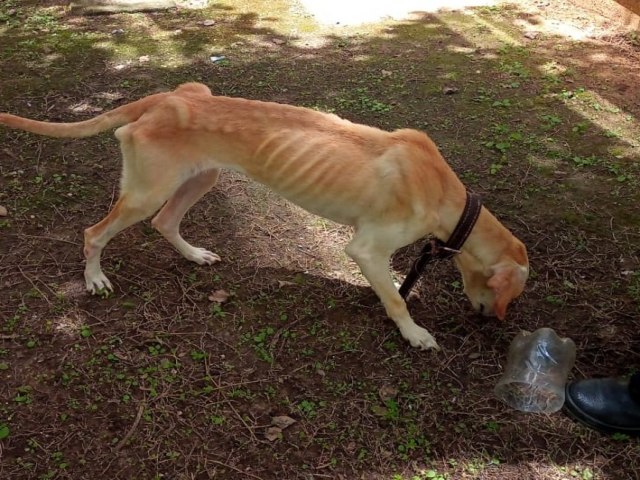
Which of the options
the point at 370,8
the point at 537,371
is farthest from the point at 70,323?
the point at 370,8

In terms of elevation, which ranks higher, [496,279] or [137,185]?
[137,185]

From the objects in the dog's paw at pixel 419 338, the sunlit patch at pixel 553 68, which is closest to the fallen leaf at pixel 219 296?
the dog's paw at pixel 419 338

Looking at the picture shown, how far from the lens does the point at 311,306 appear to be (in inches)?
147

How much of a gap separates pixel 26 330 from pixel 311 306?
1593 mm

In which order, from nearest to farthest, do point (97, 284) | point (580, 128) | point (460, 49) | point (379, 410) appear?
point (379, 410) < point (97, 284) < point (580, 128) < point (460, 49)

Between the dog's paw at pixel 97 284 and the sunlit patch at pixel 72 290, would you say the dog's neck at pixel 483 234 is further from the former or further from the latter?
the sunlit patch at pixel 72 290

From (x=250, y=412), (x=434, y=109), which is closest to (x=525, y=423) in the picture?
(x=250, y=412)

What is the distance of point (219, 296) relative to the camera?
3795 millimetres

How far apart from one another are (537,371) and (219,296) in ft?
6.06

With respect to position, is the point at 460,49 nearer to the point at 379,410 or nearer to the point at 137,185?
the point at 137,185

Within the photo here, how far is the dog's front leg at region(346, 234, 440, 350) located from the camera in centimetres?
340

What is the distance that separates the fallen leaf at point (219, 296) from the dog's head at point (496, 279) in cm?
139

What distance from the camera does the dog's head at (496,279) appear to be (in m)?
3.27

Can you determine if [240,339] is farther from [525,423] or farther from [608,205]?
[608,205]
